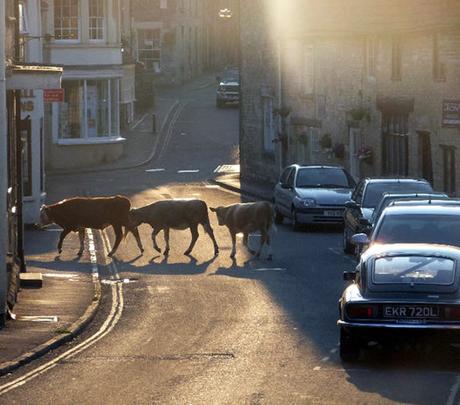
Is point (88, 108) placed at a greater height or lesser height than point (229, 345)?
greater

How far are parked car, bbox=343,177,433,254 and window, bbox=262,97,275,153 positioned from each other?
76.0 feet

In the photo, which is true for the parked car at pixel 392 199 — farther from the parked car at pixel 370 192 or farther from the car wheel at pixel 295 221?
the car wheel at pixel 295 221

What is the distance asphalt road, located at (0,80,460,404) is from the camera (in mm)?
14367

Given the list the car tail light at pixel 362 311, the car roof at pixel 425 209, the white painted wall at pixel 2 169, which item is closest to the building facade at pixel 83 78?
the white painted wall at pixel 2 169

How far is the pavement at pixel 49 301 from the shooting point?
1773 centimetres

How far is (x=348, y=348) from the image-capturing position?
15.9 metres

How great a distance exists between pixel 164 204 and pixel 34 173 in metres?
7.29

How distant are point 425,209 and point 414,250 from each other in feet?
5.19

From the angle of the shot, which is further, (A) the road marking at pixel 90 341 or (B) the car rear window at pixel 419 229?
(B) the car rear window at pixel 419 229

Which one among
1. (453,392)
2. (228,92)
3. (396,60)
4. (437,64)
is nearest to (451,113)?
(437,64)

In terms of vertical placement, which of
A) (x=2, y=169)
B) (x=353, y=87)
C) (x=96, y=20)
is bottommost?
(x=2, y=169)

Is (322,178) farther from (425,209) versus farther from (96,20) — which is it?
(96,20)

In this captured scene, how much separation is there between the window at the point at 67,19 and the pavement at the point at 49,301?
19787 millimetres

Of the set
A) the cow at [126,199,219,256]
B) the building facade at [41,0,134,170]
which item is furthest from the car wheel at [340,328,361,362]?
the building facade at [41,0,134,170]
